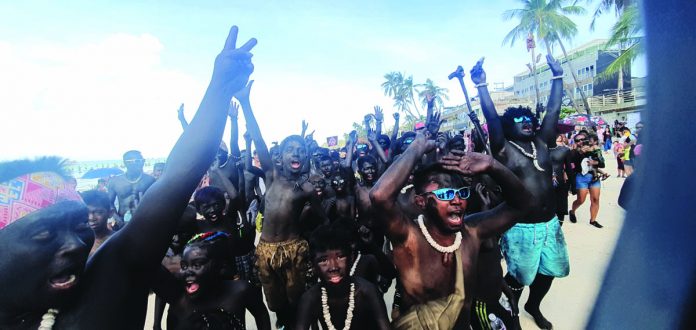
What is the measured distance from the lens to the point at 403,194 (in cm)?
380

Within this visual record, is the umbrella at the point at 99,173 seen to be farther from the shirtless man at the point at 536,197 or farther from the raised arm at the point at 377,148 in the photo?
the shirtless man at the point at 536,197

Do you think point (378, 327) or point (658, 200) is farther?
point (378, 327)

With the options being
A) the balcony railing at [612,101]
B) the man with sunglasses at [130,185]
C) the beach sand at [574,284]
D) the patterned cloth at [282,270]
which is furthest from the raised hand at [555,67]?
the balcony railing at [612,101]

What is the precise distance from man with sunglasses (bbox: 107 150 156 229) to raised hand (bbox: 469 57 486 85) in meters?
4.91

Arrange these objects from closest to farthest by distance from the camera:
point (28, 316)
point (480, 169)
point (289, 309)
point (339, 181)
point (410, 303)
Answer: point (28, 316)
point (480, 169)
point (410, 303)
point (289, 309)
point (339, 181)

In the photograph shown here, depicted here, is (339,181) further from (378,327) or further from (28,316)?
(28,316)

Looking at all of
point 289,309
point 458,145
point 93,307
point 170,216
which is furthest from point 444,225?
point 458,145

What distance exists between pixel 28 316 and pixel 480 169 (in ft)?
6.38

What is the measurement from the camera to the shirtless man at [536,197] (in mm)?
3559

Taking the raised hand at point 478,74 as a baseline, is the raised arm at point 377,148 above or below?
below

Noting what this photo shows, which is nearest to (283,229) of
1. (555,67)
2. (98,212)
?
(98,212)

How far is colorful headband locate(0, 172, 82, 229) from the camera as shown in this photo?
1.03m

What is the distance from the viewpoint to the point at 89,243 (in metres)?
1.21

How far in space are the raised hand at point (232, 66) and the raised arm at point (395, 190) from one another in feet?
3.05
